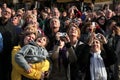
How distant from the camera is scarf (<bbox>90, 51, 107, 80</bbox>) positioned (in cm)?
741

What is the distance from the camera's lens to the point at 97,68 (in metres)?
7.43

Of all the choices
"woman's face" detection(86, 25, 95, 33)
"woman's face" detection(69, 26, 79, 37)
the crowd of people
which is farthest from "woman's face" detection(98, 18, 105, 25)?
"woman's face" detection(69, 26, 79, 37)

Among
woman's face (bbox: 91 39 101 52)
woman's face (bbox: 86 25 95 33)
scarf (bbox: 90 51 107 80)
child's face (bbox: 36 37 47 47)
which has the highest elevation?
woman's face (bbox: 86 25 95 33)

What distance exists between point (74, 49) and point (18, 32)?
5.03 ft

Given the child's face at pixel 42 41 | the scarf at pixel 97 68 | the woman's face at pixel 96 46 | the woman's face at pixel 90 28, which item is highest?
the woman's face at pixel 90 28

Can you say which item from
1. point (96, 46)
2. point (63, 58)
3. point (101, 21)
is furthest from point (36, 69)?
point (101, 21)

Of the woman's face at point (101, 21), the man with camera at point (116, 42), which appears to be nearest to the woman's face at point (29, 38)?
the man with camera at point (116, 42)

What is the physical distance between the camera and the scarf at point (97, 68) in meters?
7.41

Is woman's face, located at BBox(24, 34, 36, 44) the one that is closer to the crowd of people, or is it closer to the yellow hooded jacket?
→ the crowd of people

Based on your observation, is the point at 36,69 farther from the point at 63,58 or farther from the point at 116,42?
the point at 116,42

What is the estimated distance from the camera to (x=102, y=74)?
24.3 feet

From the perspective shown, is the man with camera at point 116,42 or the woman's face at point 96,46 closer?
the woman's face at point 96,46

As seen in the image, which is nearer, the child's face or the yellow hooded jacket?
the yellow hooded jacket

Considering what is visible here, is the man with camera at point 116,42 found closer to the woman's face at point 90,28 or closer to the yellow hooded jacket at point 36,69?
the woman's face at point 90,28
